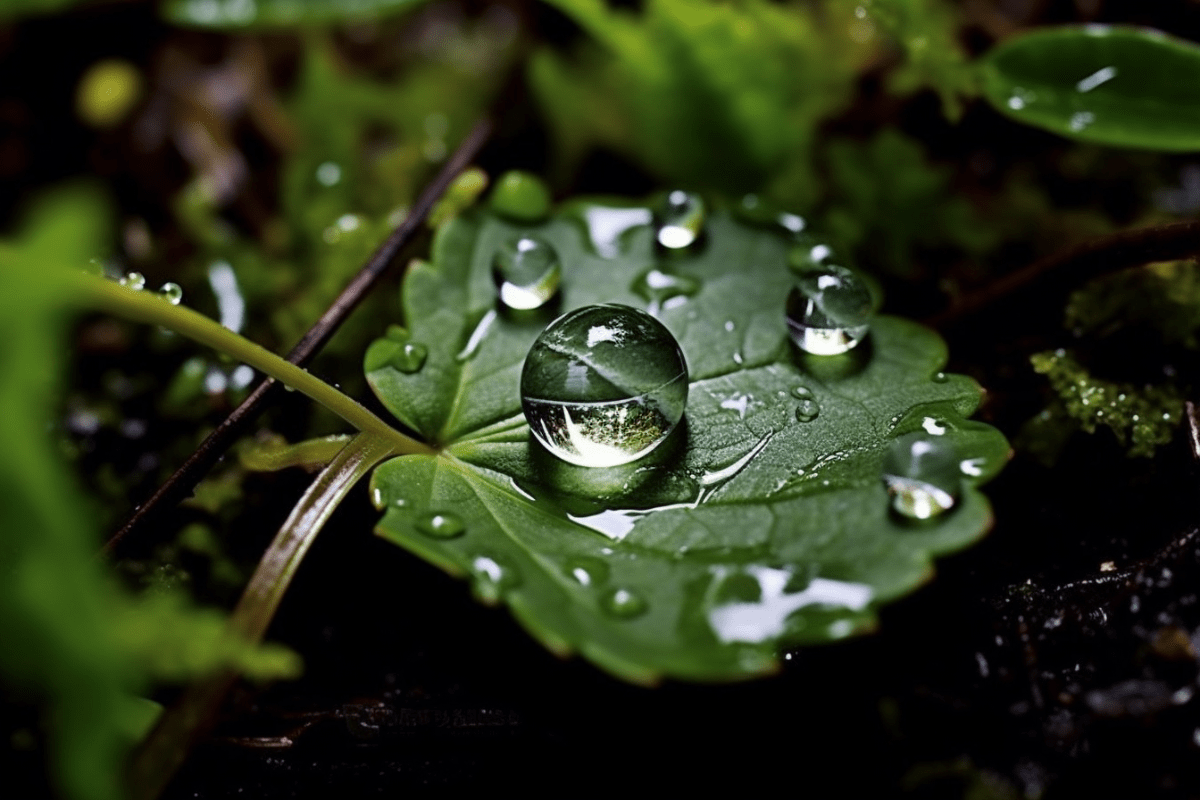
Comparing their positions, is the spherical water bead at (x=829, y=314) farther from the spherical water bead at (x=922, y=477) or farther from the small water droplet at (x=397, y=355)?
the small water droplet at (x=397, y=355)

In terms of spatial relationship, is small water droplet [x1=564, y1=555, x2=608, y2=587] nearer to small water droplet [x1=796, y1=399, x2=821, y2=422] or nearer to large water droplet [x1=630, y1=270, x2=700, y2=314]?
small water droplet [x1=796, y1=399, x2=821, y2=422]

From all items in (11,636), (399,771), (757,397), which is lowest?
(399,771)

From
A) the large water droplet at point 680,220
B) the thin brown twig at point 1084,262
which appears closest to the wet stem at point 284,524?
the large water droplet at point 680,220

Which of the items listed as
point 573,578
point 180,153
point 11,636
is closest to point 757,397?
point 573,578

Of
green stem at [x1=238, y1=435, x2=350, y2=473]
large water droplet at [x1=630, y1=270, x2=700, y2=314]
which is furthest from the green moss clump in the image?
green stem at [x1=238, y1=435, x2=350, y2=473]

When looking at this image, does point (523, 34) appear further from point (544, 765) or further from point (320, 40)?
point (544, 765)

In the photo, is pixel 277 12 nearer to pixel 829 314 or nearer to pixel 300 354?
pixel 300 354

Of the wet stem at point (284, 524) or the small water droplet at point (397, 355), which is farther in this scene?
the small water droplet at point (397, 355)
